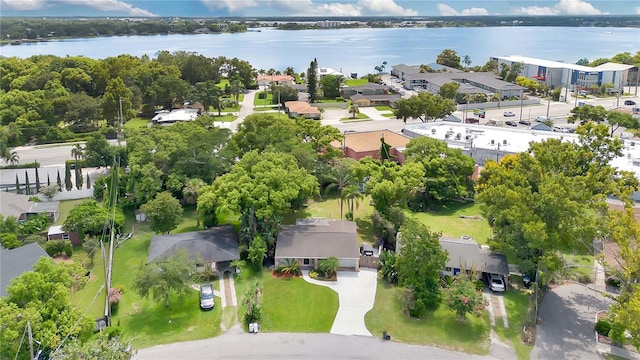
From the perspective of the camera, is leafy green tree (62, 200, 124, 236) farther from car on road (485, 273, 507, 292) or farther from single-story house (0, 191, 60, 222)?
car on road (485, 273, 507, 292)

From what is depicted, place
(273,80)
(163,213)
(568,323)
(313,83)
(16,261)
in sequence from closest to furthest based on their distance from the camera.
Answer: (568,323) → (16,261) → (163,213) → (313,83) → (273,80)

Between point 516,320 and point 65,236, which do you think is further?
point 65,236

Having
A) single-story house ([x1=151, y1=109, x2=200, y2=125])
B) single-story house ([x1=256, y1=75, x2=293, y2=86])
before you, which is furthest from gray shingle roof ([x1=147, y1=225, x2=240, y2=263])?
single-story house ([x1=256, y1=75, x2=293, y2=86])

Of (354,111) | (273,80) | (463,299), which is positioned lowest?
(463,299)

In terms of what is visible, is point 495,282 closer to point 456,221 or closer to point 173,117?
point 456,221

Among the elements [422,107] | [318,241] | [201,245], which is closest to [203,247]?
[201,245]

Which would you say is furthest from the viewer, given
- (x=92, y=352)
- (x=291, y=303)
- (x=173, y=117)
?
(x=173, y=117)

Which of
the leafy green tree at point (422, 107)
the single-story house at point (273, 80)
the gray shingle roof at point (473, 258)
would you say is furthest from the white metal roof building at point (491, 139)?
the single-story house at point (273, 80)
